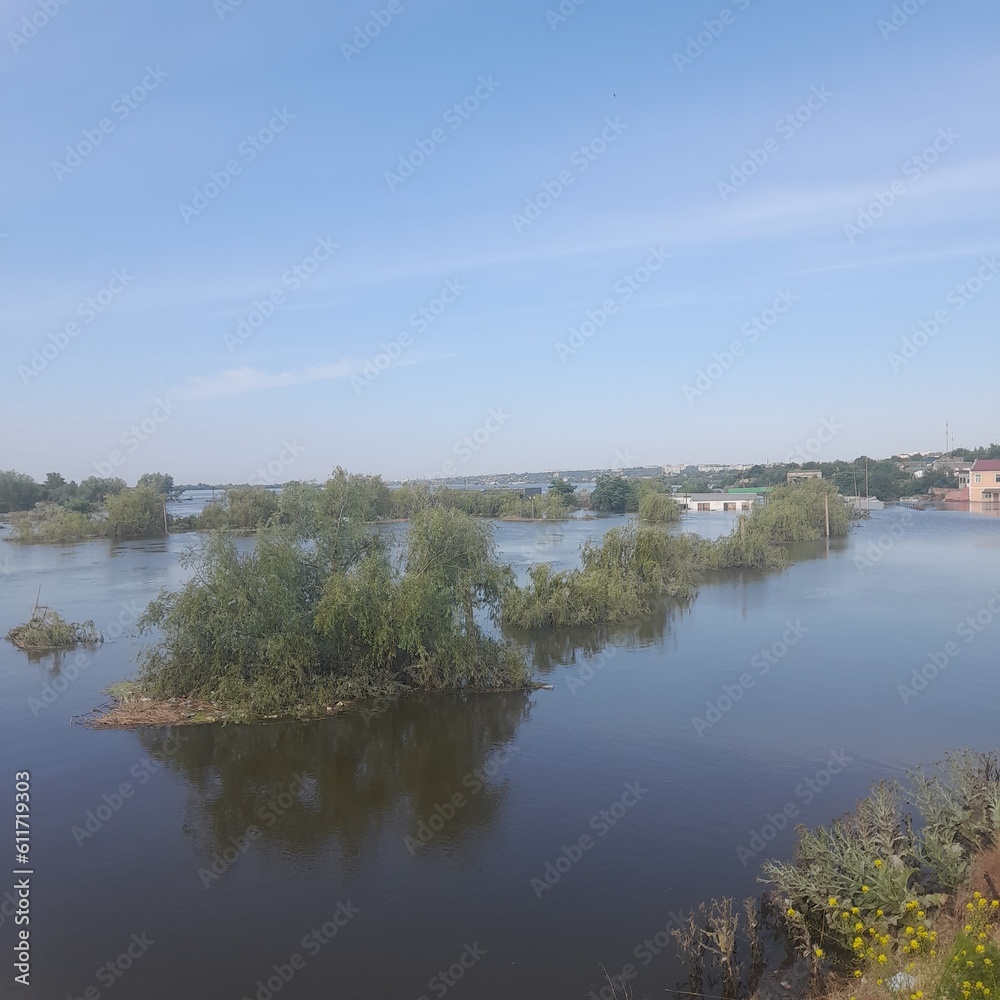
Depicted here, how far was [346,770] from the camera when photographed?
43.7 ft

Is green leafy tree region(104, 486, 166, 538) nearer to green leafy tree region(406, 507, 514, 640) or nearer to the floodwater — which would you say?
the floodwater

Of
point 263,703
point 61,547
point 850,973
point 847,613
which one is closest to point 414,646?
point 263,703

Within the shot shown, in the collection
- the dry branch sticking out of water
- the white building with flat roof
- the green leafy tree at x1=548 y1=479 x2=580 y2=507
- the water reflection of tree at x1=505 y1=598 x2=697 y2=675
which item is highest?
the green leafy tree at x1=548 y1=479 x2=580 y2=507

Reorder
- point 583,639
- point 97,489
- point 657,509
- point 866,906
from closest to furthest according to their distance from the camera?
1. point 866,906
2. point 583,639
3. point 657,509
4. point 97,489

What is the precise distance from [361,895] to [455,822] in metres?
2.17

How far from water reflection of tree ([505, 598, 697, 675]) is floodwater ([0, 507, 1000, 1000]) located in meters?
0.20

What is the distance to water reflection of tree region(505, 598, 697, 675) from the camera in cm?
2069

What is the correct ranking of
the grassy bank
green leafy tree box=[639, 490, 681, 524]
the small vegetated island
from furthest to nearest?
green leafy tree box=[639, 490, 681, 524], the small vegetated island, the grassy bank

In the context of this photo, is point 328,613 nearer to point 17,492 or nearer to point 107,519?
point 107,519

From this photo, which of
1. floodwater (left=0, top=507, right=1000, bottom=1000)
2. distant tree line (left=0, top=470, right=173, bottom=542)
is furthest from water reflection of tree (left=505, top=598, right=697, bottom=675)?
distant tree line (left=0, top=470, right=173, bottom=542)

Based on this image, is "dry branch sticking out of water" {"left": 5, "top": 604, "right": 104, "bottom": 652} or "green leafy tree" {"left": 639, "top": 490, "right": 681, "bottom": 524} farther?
"green leafy tree" {"left": 639, "top": 490, "right": 681, "bottom": 524}

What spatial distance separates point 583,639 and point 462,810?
→ 36.8 ft

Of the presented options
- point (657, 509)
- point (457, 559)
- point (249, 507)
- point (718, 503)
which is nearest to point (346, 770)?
point (457, 559)

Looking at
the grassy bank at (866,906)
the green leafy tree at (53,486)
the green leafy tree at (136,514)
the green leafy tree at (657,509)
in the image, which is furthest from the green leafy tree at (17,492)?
the grassy bank at (866,906)
